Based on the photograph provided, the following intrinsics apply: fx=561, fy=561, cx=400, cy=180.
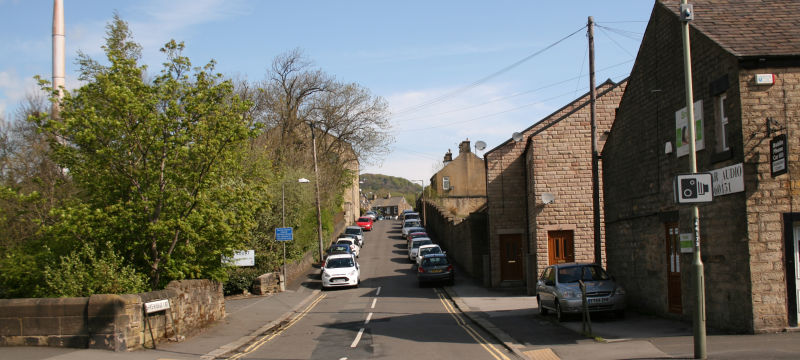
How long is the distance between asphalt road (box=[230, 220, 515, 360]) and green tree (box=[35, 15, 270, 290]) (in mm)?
3002

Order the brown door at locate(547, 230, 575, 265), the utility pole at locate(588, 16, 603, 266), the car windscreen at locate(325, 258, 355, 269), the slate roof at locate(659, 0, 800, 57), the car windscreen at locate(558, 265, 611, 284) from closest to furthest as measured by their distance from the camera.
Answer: the slate roof at locate(659, 0, 800, 57) → the car windscreen at locate(558, 265, 611, 284) → the utility pole at locate(588, 16, 603, 266) → the brown door at locate(547, 230, 575, 265) → the car windscreen at locate(325, 258, 355, 269)

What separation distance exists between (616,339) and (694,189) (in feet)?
12.7

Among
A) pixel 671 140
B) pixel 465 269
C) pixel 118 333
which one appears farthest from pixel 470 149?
pixel 118 333

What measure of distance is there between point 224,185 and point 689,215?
36.3 feet

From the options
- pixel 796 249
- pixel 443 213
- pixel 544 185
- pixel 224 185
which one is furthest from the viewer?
pixel 443 213

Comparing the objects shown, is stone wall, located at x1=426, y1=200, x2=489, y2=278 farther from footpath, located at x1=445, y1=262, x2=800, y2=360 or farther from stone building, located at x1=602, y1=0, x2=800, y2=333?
stone building, located at x1=602, y1=0, x2=800, y2=333

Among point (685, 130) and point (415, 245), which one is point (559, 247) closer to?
point (685, 130)

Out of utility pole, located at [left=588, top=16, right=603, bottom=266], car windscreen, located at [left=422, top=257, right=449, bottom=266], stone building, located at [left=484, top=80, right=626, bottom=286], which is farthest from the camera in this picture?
car windscreen, located at [left=422, top=257, right=449, bottom=266]

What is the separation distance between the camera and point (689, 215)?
40.2ft

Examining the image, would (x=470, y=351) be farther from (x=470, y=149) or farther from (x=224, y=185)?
(x=470, y=149)

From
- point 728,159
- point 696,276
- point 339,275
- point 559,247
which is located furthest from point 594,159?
point 339,275

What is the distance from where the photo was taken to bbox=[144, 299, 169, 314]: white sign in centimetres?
1097

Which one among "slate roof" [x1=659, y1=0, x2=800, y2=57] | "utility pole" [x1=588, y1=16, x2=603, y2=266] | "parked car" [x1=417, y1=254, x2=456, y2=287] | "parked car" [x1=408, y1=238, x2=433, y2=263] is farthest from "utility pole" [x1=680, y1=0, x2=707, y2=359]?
"parked car" [x1=408, y1=238, x2=433, y2=263]

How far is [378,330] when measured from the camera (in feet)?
47.1
